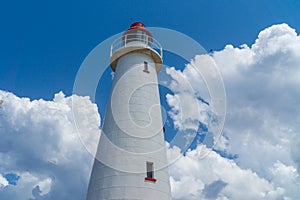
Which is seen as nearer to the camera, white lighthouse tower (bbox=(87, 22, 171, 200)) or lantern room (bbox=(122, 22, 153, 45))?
white lighthouse tower (bbox=(87, 22, 171, 200))

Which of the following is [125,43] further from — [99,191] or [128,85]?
[99,191]

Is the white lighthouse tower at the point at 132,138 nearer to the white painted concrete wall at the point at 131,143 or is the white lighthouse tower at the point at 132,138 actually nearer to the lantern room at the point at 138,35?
the white painted concrete wall at the point at 131,143

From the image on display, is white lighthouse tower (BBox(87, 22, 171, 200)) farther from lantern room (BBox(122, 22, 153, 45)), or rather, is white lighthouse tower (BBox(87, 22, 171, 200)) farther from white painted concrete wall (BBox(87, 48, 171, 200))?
lantern room (BBox(122, 22, 153, 45))

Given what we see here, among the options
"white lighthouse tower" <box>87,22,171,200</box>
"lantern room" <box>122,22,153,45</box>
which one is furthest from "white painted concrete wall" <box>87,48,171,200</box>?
"lantern room" <box>122,22,153,45</box>

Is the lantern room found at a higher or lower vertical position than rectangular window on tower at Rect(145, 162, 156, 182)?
higher

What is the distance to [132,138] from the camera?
12633 mm

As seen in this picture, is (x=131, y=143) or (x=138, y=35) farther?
(x=138, y=35)

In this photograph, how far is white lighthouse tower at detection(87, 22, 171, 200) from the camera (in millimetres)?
11539

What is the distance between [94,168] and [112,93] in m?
4.06

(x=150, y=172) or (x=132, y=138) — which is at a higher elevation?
(x=132, y=138)

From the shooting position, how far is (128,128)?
1293 cm

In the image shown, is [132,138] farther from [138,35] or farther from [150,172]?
[138,35]

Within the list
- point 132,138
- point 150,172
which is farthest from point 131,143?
point 150,172

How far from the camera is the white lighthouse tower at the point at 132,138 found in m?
11.5
